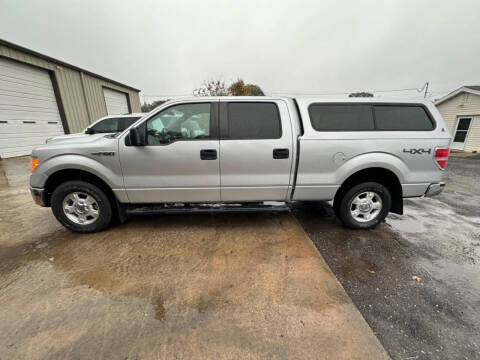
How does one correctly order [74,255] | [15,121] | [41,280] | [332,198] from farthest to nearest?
[15,121] → [332,198] → [74,255] → [41,280]

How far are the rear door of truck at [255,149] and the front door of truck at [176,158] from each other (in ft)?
0.46

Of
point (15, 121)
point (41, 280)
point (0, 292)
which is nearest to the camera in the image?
point (0, 292)

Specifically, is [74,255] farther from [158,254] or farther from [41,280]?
[158,254]

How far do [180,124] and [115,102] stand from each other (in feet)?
53.1

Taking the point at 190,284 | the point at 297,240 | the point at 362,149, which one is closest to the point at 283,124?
the point at 362,149

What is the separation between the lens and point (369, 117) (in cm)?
294

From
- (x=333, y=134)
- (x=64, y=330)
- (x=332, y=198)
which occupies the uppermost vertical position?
(x=333, y=134)

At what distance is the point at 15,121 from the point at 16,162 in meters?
2.04

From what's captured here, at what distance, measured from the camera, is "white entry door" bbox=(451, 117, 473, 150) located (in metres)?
13.8

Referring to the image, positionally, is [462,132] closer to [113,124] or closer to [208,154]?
[208,154]

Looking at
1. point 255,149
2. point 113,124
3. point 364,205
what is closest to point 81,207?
point 255,149

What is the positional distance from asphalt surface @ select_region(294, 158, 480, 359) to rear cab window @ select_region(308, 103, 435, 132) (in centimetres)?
157

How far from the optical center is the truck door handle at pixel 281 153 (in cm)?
286

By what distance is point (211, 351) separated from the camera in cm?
154
